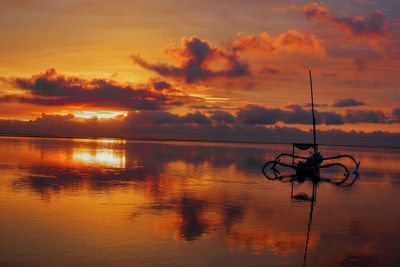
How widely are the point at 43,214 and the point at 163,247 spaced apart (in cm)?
790

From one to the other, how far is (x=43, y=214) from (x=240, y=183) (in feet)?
66.6

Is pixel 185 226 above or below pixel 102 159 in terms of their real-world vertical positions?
below

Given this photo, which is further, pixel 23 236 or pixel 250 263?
pixel 23 236

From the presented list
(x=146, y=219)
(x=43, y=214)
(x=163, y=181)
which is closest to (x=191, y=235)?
(x=146, y=219)

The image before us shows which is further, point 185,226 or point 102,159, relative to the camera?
point 102,159

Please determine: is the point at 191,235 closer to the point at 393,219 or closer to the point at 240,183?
the point at 393,219

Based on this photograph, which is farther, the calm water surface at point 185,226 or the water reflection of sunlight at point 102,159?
the water reflection of sunlight at point 102,159

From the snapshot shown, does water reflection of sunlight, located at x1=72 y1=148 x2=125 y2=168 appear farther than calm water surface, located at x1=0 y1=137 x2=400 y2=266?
Yes

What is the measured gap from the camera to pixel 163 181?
37.9m

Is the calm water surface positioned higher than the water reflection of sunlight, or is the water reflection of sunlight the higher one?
the water reflection of sunlight

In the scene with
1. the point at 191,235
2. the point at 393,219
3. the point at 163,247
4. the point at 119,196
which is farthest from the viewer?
the point at 119,196

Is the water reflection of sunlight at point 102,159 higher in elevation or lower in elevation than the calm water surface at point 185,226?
higher

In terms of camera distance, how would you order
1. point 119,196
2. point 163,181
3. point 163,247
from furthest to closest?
1. point 163,181
2. point 119,196
3. point 163,247

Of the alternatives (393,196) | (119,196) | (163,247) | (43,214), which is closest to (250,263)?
(163,247)
